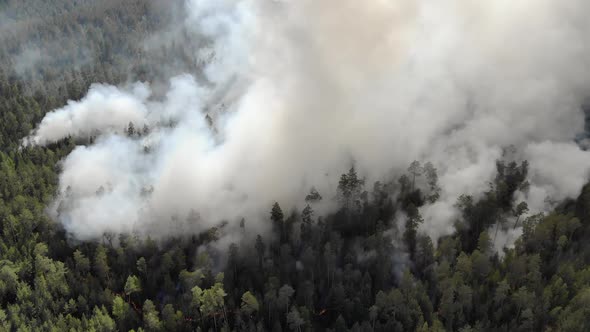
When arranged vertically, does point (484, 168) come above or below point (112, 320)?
above

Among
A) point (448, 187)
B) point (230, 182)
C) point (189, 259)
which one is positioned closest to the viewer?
point (189, 259)

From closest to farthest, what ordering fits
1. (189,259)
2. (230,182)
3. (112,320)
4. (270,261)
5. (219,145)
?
(112,320), (270,261), (189,259), (230,182), (219,145)

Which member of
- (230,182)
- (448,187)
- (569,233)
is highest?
(230,182)

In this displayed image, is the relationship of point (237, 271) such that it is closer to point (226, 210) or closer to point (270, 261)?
point (270, 261)

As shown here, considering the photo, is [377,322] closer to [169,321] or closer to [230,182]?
[169,321]

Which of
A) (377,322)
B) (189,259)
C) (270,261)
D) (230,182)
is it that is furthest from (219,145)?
(377,322)

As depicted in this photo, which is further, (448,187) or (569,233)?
(448,187)
